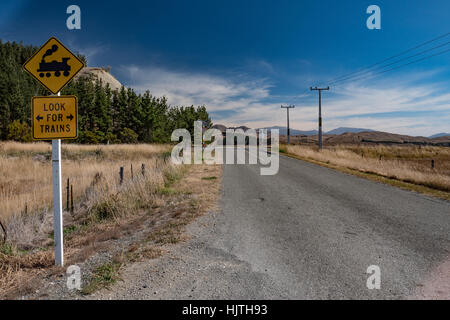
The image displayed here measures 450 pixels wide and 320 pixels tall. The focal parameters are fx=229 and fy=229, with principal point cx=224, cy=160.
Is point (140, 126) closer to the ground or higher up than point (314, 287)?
higher up

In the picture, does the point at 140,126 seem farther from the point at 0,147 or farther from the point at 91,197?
the point at 91,197

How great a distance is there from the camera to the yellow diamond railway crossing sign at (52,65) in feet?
11.8

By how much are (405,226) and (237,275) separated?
456 centimetres

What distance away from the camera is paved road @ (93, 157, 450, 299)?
9.59 feet

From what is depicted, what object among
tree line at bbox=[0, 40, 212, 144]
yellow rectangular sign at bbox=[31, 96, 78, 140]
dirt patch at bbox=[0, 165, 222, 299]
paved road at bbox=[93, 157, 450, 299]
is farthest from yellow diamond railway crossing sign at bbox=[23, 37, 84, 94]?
tree line at bbox=[0, 40, 212, 144]

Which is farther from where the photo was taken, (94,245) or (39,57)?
(94,245)

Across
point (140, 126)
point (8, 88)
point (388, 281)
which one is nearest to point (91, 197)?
point (388, 281)

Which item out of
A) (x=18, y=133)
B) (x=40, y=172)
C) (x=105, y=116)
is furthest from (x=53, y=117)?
(x=105, y=116)

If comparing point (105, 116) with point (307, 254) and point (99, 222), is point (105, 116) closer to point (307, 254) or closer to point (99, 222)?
point (99, 222)

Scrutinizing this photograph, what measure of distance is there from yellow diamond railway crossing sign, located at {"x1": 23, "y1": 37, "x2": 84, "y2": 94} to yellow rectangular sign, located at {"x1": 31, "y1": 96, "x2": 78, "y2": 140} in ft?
0.80

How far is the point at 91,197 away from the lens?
25.0ft

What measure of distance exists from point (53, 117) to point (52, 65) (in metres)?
0.86

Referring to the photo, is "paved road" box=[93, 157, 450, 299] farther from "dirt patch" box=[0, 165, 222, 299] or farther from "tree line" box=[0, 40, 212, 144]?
"tree line" box=[0, 40, 212, 144]
